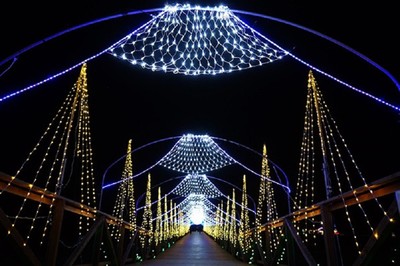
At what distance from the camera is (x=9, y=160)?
11281 mm

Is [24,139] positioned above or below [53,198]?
above

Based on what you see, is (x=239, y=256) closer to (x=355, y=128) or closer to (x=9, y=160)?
(x=355, y=128)

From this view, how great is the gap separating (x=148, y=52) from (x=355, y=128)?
10835mm

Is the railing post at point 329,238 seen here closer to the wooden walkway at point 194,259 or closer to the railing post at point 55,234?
the railing post at point 55,234

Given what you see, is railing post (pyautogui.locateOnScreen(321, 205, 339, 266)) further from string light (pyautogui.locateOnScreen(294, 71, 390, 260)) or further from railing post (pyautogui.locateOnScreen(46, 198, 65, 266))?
railing post (pyautogui.locateOnScreen(46, 198, 65, 266))

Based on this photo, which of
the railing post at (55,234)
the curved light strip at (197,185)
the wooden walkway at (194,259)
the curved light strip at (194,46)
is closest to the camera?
the railing post at (55,234)

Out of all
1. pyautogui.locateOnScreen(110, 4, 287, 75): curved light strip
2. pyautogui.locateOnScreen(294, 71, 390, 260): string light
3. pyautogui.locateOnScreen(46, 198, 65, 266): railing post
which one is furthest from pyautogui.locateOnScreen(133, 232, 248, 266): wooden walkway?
pyautogui.locateOnScreen(110, 4, 287, 75): curved light strip

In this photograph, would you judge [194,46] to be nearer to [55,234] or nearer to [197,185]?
[55,234]

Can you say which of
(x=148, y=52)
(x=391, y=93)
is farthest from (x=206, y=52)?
(x=391, y=93)

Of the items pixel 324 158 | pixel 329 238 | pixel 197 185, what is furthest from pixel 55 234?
pixel 197 185

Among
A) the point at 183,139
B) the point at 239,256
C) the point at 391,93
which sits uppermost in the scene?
the point at 183,139

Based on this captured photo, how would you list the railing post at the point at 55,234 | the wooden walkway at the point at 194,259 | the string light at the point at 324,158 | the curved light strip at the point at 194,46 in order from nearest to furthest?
the railing post at the point at 55,234 → the string light at the point at 324,158 → the curved light strip at the point at 194,46 → the wooden walkway at the point at 194,259

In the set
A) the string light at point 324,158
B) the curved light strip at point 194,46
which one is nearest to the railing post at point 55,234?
the curved light strip at point 194,46

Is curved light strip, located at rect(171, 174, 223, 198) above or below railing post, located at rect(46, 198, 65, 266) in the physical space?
above
